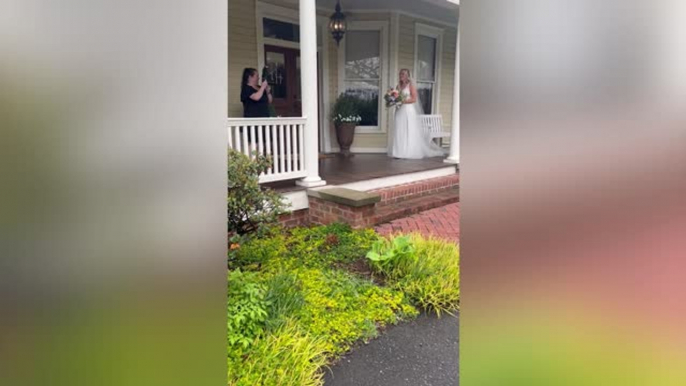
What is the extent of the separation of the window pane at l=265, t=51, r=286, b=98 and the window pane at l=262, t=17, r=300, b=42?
0.29 metres

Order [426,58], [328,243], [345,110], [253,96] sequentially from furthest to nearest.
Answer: [426,58] < [345,110] < [253,96] < [328,243]

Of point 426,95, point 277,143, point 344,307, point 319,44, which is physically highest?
point 319,44

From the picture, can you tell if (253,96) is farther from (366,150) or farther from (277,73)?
(366,150)

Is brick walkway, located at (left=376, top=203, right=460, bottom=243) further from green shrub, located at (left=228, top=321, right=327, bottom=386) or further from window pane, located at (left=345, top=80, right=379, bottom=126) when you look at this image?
window pane, located at (left=345, top=80, right=379, bottom=126)

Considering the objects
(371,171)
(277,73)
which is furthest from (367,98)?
(371,171)

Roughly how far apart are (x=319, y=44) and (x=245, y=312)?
7.00 meters

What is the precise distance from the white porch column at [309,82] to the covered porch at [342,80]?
0.04ft

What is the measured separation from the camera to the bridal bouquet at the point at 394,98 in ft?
27.0

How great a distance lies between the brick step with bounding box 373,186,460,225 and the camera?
5.61 meters

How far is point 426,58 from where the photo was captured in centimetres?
991

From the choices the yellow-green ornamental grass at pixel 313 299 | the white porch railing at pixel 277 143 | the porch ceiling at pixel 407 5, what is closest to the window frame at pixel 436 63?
the porch ceiling at pixel 407 5

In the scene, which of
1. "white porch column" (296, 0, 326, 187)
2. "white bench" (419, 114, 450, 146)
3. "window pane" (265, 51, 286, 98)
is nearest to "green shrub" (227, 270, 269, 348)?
"white porch column" (296, 0, 326, 187)

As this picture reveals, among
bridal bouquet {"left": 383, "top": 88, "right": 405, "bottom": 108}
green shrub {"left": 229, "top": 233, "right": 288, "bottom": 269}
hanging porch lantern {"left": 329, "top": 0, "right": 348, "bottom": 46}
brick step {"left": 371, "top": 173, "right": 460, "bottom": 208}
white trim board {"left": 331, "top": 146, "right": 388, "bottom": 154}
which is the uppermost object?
hanging porch lantern {"left": 329, "top": 0, "right": 348, "bottom": 46}
